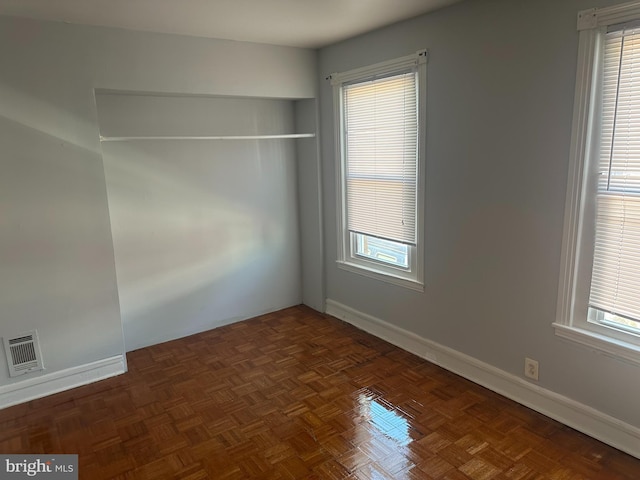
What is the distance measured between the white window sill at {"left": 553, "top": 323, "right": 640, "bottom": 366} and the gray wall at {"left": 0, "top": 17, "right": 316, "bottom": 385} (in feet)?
9.30

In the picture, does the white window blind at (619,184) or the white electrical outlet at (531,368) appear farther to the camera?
the white electrical outlet at (531,368)

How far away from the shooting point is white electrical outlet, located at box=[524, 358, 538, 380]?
2582 mm

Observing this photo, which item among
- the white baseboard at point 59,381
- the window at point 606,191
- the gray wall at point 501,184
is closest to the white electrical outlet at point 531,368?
the gray wall at point 501,184

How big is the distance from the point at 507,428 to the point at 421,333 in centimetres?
96

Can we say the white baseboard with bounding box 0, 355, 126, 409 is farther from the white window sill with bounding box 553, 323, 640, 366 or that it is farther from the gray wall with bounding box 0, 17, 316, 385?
the white window sill with bounding box 553, 323, 640, 366

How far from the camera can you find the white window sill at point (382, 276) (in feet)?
10.8

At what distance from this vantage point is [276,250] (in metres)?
4.23

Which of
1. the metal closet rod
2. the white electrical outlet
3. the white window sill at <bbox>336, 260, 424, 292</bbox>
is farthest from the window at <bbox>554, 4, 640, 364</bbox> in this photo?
the metal closet rod

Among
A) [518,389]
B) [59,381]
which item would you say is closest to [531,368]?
[518,389]

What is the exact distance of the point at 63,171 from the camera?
9.33ft

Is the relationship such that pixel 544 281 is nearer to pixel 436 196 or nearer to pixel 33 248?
pixel 436 196

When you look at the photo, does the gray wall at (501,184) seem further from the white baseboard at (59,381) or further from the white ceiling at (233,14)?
the white baseboard at (59,381)

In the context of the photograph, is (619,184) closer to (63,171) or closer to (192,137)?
(192,137)

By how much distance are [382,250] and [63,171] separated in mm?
2324
